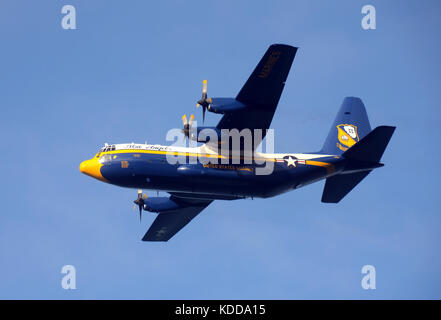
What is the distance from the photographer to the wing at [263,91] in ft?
127

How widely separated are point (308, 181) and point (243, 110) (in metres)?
5.90

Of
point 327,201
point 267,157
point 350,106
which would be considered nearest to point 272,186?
point 267,157

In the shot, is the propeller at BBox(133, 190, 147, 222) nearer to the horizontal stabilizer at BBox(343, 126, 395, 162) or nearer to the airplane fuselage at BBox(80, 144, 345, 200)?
the airplane fuselage at BBox(80, 144, 345, 200)

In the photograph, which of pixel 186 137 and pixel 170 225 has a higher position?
pixel 186 137

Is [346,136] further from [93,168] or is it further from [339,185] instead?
[93,168]

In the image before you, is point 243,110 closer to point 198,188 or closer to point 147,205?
point 198,188

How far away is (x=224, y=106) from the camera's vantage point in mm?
39875

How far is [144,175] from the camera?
4119 centimetres

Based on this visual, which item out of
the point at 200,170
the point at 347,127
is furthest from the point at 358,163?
the point at 200,170

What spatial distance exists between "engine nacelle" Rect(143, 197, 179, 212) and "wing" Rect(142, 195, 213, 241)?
0.22 m

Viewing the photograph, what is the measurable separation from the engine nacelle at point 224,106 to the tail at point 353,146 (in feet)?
22.8

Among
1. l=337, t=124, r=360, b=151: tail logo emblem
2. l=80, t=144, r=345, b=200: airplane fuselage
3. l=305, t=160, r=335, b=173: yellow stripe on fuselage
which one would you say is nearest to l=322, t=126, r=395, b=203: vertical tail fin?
l=305, t=160, r=335, b=173: yellow stripe on fuselage

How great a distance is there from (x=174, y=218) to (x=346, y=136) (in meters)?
11.4

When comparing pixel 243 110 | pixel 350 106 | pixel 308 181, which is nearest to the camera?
pixel 243 110
